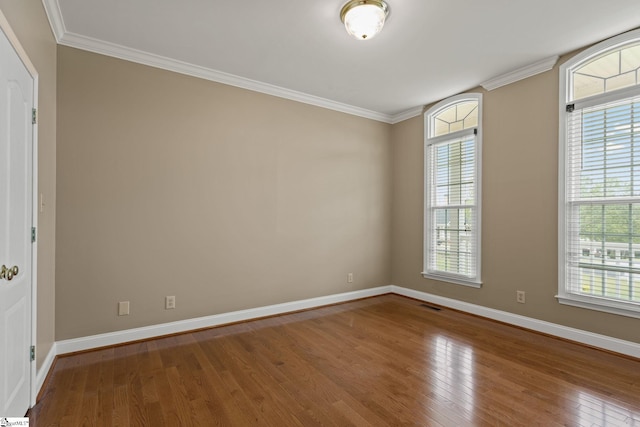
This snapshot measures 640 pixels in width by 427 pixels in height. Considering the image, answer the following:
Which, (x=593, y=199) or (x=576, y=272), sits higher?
(x=593, y=199)

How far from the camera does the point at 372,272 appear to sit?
17.0 ft

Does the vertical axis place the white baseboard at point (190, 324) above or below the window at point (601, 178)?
below

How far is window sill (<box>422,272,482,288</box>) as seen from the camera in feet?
13.6

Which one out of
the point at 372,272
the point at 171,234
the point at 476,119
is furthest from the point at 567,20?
the point at 171,234

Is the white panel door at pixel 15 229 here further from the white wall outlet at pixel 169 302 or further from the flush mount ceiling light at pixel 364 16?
the flush mount ceiling light at pixel 364 16

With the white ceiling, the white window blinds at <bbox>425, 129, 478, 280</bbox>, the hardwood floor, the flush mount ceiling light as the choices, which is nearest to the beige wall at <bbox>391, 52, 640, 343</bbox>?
the white window blinds at <bbox>425, 129, 478, 280</bbox>

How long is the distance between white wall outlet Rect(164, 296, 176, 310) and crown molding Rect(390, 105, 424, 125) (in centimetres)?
416

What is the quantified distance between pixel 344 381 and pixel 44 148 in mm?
2897

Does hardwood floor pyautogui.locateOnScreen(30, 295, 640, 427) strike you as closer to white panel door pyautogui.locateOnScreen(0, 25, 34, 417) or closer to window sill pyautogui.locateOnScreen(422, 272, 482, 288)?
white panel door pyautogui.locateOnScreen(0, 25, 34, 417)

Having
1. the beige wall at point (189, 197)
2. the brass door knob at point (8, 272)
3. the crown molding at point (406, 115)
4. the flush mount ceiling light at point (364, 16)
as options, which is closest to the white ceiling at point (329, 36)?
the flush mount ceiling light at point (364, 16)

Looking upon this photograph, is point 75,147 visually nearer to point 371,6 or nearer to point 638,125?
point 371,6

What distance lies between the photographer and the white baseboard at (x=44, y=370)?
2.16 metres

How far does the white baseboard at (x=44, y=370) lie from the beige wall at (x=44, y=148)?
61mm

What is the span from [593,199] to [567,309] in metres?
1.13
